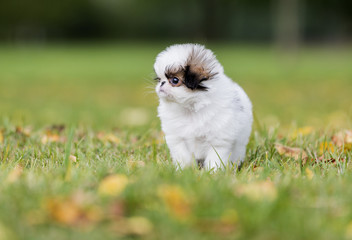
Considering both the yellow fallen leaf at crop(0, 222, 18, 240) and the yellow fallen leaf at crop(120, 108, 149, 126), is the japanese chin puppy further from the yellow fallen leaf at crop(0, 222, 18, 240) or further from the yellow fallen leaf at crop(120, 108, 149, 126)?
the yellow fallen leaf at crop(120, 108, 149, 126)

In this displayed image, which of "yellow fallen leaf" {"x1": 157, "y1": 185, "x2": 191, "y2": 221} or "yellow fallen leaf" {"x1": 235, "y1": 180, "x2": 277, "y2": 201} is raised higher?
"yellow fallen leaf" {"x1": 157, "y1": 185, "x2": 191, "y2": 221}

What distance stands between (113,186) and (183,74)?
3.17 feet

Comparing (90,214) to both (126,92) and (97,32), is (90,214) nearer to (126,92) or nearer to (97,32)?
(126,92)

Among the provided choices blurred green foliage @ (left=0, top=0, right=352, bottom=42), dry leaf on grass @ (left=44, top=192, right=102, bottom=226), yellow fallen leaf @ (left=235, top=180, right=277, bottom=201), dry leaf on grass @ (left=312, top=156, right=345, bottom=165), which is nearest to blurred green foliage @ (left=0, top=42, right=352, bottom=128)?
dry leaf on grass @ (left=312, top=156, right=345, bottom=165)

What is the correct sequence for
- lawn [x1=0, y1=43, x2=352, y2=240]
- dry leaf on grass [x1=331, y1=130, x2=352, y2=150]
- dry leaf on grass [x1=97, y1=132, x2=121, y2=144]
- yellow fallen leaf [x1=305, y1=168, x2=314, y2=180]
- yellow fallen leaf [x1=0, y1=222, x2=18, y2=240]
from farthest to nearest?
dry leaf on grass [x1=97, y1=132, x2=121, y2=144] < dry leaf on grass [x1=331, y1=130, x2=352, y2=150] < yellow fallen leaf [x1=305, y1=168, x2=314, y2=180] < lawn [x1=0, y1=43, x2=352, y2=240] < yellow fallen leaf [x1=0, y1=222, x2=18, y2=240]

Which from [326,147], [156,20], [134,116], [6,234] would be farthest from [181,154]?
[156,20]

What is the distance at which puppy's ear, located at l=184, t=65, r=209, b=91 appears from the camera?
3029mm

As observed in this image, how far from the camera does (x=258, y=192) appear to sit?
231cm

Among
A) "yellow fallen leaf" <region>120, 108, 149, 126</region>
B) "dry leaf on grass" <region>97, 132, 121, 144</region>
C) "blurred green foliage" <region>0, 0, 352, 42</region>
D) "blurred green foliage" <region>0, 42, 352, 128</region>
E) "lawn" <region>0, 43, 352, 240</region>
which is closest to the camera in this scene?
"lawn" <region>0, 43, 352, 240</region>

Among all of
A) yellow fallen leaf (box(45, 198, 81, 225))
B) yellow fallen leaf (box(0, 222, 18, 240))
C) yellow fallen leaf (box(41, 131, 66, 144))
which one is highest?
yellow fallen leaf (box(45, 198, 81, 225))

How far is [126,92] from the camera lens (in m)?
11.0

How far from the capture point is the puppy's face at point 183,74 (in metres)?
3.01

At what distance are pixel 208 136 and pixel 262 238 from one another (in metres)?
1.21

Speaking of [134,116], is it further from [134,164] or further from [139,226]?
[139,226]
